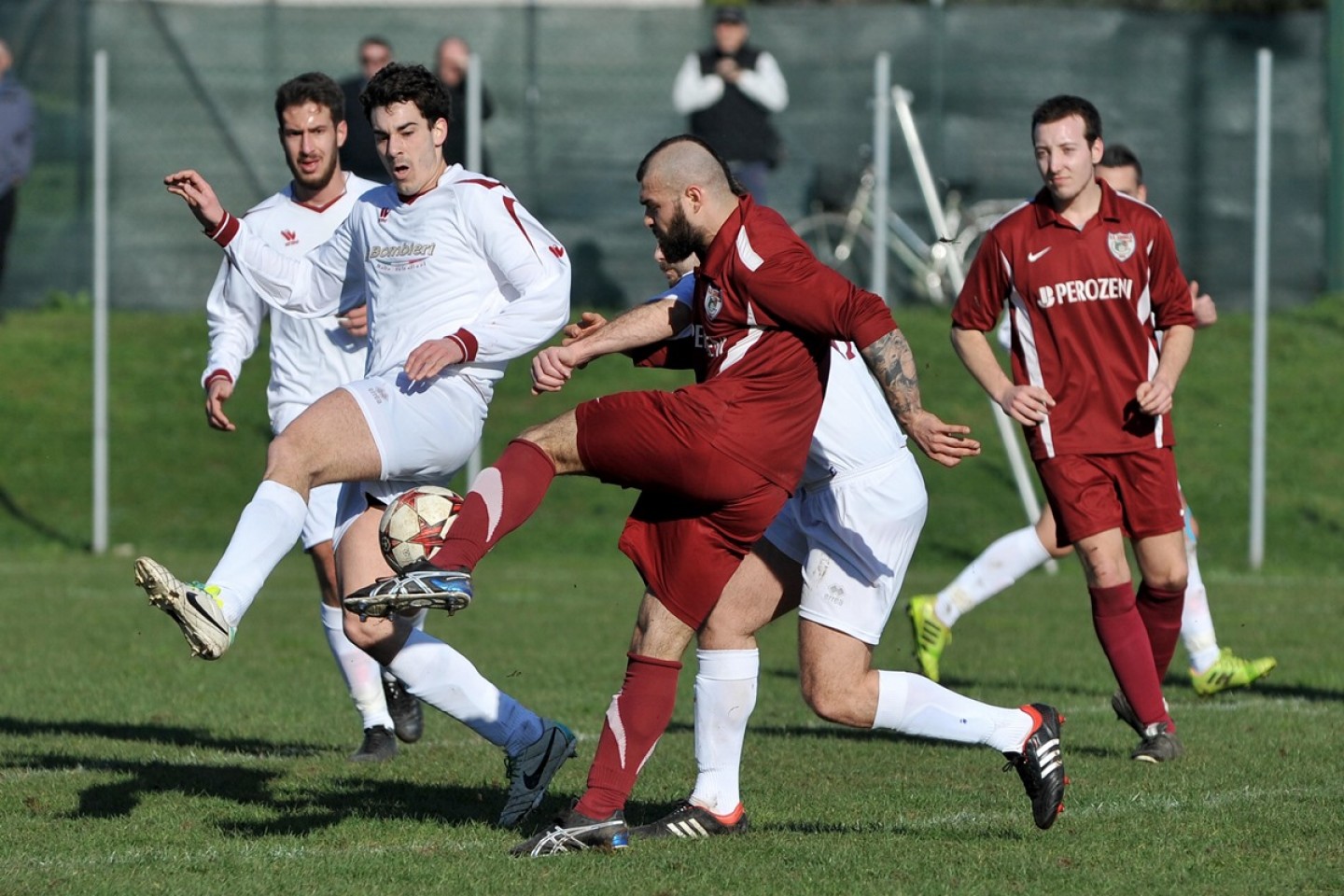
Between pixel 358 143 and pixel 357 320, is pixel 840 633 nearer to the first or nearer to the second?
pixel 357 320

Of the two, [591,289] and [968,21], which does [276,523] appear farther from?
[968,21]

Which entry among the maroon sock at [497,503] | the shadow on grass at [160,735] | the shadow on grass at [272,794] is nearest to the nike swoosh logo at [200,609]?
the maroon sock at [497,503]

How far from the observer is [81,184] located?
17.9m

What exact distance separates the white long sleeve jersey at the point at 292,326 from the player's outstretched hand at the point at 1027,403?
2655mm

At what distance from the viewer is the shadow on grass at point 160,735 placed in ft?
26.1

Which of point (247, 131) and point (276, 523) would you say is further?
point (247, 131)

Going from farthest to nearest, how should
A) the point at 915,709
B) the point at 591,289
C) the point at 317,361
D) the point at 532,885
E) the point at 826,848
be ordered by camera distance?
the point at 591,289 < the point at 317,361 < the point at 915,709 < the point at 826,848 < the point at 532,885

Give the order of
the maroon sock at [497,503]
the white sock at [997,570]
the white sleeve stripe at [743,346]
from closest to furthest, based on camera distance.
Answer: the maroon sock at [497,503]
the white sleeve stripe at [743,346]
the white sock at [997,570]

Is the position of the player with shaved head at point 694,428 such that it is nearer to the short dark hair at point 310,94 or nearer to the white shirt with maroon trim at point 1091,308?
the white shirt with maroon trim at point 1091,308

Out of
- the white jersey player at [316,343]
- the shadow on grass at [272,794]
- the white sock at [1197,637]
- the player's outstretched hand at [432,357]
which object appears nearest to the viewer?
the player's outstretched hand at [432,357]

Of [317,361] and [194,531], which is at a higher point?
[317,361]

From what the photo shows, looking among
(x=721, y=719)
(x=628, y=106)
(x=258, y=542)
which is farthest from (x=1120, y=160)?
(x=628, y=106)

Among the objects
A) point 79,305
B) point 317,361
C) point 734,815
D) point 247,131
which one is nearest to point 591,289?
A: point 247,131

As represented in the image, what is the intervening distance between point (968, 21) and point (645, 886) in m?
14.7
